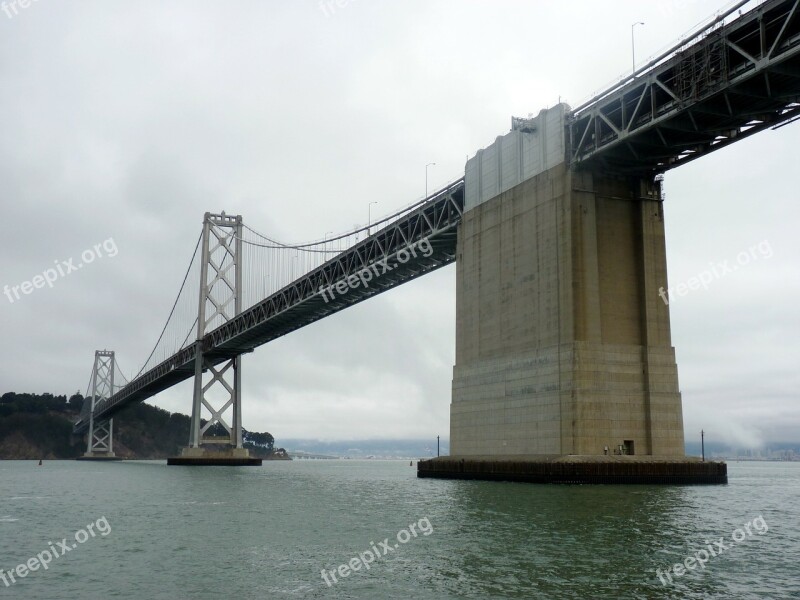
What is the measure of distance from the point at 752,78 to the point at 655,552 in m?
20.6

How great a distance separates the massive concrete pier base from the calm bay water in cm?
585

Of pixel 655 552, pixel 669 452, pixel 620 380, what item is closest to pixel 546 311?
pixel 620 380

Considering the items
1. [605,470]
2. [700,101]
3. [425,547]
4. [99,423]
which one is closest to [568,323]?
[605,470]

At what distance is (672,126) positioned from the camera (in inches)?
1415

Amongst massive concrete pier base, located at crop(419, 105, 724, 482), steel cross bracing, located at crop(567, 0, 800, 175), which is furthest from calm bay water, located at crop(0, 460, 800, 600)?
steel cross bracing, located at crop(567, 0, 800, 175)

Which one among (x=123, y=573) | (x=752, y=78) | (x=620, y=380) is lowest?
(x=123, y=573)

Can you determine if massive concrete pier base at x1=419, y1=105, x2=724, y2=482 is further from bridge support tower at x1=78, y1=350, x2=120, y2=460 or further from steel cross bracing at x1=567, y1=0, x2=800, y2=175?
bridge support tower at x1=78, y1=350, x2=120, y2=460

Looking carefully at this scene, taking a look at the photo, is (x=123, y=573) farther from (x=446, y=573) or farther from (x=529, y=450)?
(x=529, y=450)

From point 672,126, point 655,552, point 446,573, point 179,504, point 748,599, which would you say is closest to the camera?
point 748,599

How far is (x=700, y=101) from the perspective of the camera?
33.2m

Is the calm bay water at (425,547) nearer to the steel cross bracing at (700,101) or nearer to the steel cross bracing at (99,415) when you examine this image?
the steel cross bracing at (700,101)

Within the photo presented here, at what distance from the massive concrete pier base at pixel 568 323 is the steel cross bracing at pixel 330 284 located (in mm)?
8105

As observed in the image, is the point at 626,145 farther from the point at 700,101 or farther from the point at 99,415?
the point at 99,415

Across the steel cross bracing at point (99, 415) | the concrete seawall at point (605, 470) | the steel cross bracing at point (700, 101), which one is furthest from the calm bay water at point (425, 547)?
the steel cross bracing at point (99, 415)
